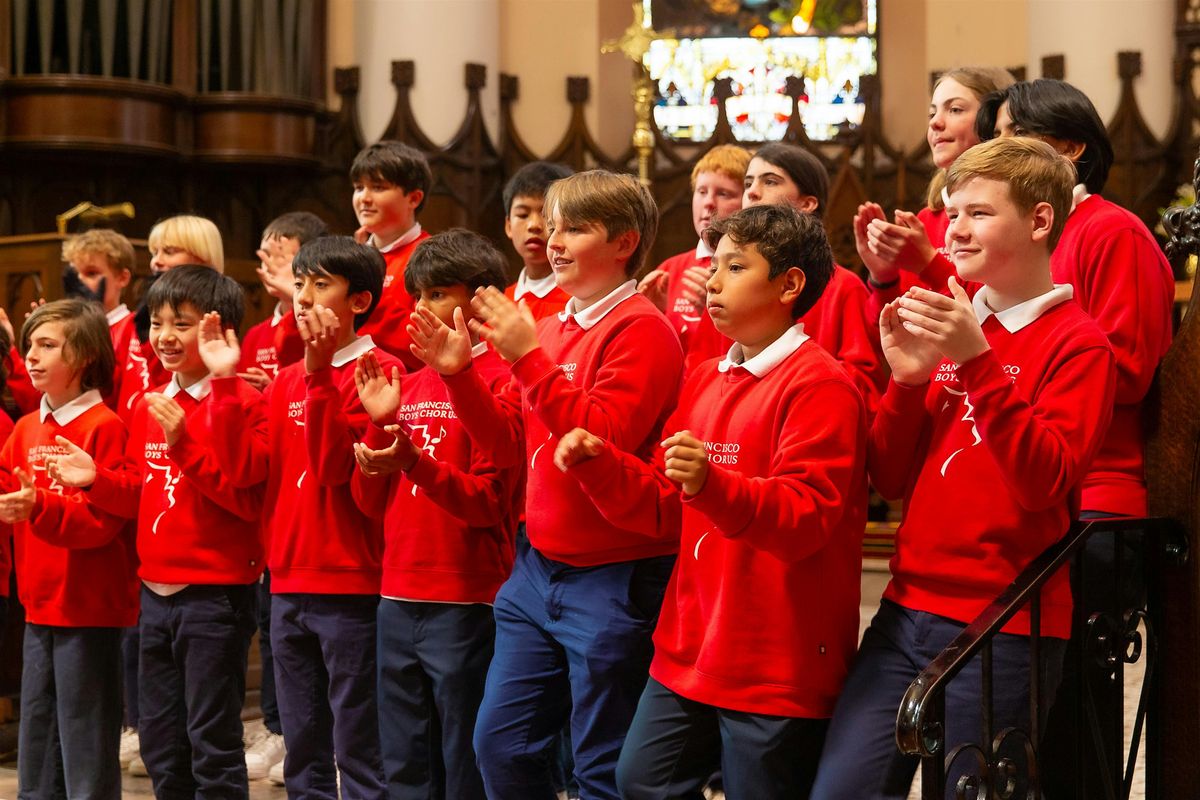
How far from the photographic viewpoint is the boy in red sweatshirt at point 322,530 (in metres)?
3.54

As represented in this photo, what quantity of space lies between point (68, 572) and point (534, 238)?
156 cm

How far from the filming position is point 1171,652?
9.36 ft

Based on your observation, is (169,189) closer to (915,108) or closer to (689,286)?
(915,108)

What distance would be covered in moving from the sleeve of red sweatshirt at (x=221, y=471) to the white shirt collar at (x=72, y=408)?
432mm

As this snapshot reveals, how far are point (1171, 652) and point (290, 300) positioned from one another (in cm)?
313

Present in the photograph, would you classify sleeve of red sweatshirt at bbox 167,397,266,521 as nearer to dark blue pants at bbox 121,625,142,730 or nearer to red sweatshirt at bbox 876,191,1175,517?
dark blue pants at bbox 121,625,142,730

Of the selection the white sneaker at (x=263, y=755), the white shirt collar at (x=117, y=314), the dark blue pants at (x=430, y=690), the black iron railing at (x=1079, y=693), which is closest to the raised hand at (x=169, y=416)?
the dark blue pants at (x=430, y=690)

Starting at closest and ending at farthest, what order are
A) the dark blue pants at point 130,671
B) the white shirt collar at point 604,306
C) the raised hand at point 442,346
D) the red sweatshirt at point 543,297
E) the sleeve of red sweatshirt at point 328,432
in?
the raised hand at point 442,346 → the white shirt collar at point 604,306 → the sleeve of red sweatshirt at point 328,432 → the red sweatshirt at point 543,297 → the dark blue pants at point 130,671

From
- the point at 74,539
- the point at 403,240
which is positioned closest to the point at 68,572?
the point at 74,539

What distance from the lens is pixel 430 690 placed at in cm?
347

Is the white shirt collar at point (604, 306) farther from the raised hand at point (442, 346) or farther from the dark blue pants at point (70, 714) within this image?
the dark blue pants at point (70, 714)

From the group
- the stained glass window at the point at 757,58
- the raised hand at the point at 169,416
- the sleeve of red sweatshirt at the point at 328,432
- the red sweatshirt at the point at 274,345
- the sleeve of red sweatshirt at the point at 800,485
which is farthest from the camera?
the stained glass window at the point at 757,58

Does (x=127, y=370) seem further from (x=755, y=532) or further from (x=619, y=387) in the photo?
(x=755, y=532)

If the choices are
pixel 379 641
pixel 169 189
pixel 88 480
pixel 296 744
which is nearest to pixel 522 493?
pixel 379 641
